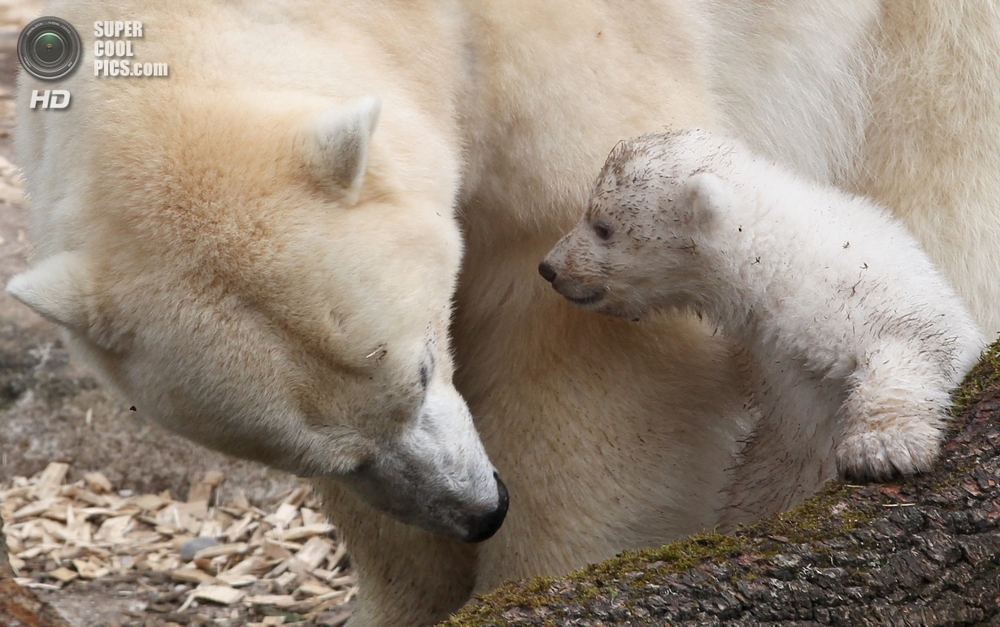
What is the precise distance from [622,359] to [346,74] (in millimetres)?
1139

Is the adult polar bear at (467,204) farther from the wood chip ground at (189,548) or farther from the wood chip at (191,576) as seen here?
the wood chip at (191,576)

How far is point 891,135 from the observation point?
11.5 ft

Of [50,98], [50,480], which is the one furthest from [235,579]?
[50,98]

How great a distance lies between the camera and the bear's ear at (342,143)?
7.23ft

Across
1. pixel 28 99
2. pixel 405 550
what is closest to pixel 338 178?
pixel 28 99

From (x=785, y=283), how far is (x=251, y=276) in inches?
52.3

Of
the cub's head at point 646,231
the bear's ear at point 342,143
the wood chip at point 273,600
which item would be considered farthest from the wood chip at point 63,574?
the bear's ear at point 342,143

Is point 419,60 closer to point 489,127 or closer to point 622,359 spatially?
point 489,127

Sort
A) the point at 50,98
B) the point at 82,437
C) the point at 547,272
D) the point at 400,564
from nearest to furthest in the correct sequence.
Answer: the point at 50,98
the point at 547,272
the point at 400,564
the point at 82,437

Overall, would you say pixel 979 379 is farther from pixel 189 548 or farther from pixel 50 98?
pixel 189 548

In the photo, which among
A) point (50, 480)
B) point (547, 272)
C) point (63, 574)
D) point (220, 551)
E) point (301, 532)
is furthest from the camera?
point (50, 480)

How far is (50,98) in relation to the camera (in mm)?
2508

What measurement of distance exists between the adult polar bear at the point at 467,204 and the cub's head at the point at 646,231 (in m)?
0.09

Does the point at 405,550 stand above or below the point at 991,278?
below
